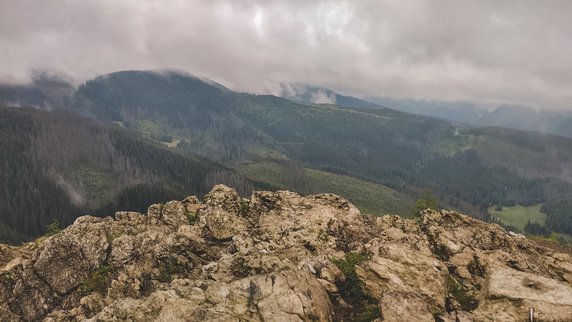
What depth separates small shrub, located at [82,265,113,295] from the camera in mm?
46156

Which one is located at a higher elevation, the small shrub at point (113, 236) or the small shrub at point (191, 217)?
the small shrub at point (191, 217)

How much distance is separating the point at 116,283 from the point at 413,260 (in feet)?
114

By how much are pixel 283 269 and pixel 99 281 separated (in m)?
29.2

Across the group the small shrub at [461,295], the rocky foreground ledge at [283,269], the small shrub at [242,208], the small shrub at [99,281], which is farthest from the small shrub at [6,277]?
the small shrub at [461,295]

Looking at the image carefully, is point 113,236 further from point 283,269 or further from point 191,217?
point 283,269

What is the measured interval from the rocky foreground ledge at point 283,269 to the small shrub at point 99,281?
0.44ft

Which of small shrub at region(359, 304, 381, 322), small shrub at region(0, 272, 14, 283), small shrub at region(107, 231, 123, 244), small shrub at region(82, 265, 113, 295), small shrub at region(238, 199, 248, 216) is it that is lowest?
small shrub at region(0, 272, 14, 283)

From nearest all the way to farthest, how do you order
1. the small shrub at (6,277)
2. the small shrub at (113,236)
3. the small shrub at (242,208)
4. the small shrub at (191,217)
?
1. the small shrub at (6,277)
2. the small shrub at (113,236)
3. the small shrub at (242,208)
4. the small shrub at (191,217)

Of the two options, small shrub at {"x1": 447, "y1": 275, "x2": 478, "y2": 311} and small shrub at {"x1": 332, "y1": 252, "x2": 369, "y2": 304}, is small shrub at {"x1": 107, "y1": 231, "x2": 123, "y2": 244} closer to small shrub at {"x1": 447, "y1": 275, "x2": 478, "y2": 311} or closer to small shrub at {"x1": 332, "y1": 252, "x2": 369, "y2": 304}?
small shrub at {"x1": 332, "y1": 252, "x2": 369, "y2": 304}

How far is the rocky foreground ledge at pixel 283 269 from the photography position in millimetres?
28734

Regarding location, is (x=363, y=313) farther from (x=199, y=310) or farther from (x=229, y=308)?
(x=199, y=310)

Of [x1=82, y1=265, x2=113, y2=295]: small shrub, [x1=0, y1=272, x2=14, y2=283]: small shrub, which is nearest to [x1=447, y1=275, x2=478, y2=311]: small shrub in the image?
[x1=82, y1=265, x2=113, y2=295]: small shrub

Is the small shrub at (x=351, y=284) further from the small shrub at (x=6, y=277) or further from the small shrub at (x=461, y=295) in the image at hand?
the small shrub at (x=6, y=277)

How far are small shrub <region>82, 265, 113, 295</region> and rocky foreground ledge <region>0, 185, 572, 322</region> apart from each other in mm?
133
